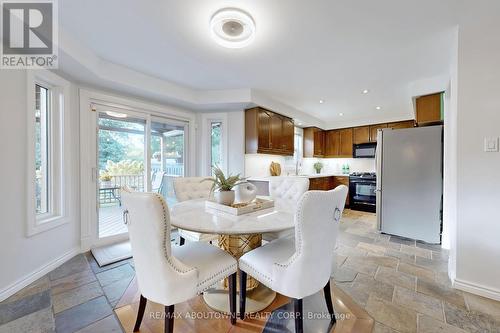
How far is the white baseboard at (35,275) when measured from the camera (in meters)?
1.77

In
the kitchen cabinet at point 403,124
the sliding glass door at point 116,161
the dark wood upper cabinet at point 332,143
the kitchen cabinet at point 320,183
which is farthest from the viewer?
the dark wood upper cabinet at point 332,143

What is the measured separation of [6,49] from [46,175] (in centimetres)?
129

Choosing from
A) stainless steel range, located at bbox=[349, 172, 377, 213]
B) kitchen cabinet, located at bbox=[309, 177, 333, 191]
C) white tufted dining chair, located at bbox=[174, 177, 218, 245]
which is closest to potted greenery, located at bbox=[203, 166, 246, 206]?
white tufted dining chair, located at bbox=[174, 177, 218, 245]

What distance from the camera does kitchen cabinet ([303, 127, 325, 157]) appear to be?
5.58 meters

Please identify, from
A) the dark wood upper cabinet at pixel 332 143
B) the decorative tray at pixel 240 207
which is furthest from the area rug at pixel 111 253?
the dark wood upper cabinet at pixel 332 143

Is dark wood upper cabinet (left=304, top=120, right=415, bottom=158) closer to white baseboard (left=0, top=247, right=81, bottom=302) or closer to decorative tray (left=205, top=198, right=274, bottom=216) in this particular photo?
decorative tray (left=205, top=198, right=274, bottom=216)

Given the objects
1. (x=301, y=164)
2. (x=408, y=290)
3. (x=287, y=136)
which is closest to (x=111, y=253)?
(x=408, y=290)

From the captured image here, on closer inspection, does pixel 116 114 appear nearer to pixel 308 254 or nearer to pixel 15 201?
pixel 15 201

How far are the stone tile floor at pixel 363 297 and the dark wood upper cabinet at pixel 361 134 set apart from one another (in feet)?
10.7

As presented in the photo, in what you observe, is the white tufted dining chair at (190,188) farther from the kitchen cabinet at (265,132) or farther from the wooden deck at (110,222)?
the kitchen cabinet at (265,132)

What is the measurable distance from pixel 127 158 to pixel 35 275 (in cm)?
162

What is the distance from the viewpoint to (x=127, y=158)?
10.2ft
